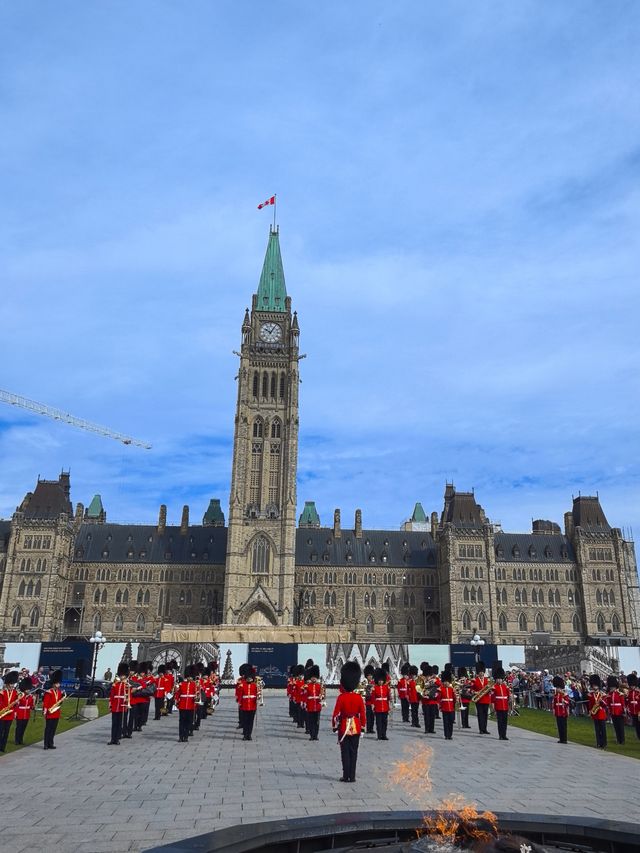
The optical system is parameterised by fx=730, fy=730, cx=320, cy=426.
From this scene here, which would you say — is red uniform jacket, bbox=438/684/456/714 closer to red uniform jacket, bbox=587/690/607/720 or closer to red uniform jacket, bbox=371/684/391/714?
red uniform jacket, bbox=371/684/391/714

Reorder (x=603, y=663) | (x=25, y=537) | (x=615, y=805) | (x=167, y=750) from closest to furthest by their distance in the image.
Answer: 1. (x=615, y=805)
2. (x=167, y=750)
3. (x=603, y=663)
4. (x=25, y=537)

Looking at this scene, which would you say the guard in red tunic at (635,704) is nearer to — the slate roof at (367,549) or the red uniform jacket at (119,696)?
the red uniform jacket at (119,696)

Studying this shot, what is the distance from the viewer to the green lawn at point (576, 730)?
2055cm

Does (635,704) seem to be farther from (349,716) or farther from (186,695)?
(186,695)

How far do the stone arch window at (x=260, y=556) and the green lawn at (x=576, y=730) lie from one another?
164ft

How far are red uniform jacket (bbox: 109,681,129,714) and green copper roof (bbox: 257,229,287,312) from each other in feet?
258

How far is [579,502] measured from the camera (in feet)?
303

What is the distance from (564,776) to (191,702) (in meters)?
9.88

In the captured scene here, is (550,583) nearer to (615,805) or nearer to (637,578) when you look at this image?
(637,578)

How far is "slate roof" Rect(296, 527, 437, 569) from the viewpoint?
92.3 meters

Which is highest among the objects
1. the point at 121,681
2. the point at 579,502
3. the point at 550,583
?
the point at 579,502

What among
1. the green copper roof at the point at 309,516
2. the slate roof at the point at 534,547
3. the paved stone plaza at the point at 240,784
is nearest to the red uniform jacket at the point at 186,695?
the paved stone plaza at the point at 240,784

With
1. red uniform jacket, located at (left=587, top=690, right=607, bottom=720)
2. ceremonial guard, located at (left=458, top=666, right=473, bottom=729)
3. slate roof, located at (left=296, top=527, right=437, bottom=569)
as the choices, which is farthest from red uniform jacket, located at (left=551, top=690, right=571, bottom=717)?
slate roof, located at (left=296, top=527, right=437, bottom=569)

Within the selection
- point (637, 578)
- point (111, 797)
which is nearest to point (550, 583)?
point (637, 578)
